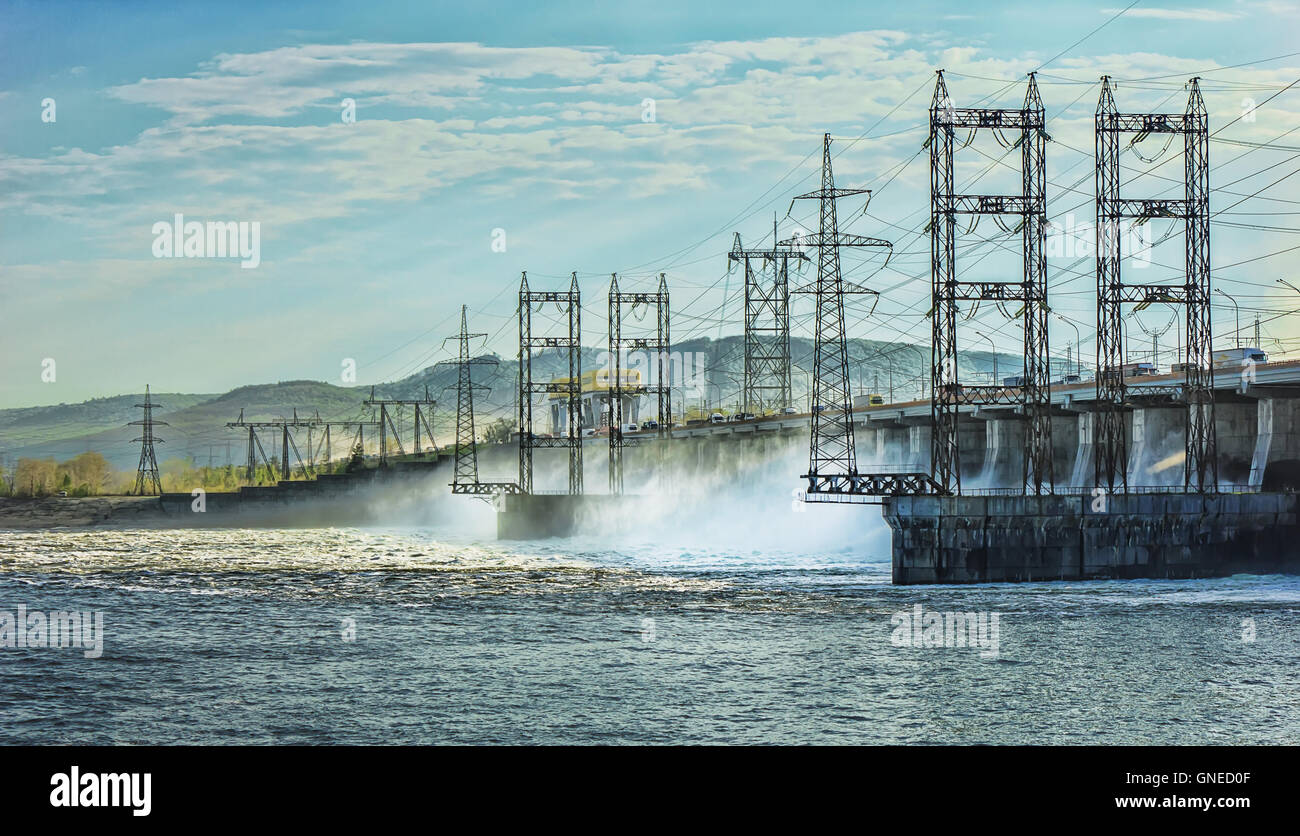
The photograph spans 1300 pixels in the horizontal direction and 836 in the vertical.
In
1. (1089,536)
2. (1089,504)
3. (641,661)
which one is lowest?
(641,661)

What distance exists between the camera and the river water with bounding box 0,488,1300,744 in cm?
3422

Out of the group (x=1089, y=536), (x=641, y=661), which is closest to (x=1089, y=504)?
(x=1089, y=536)

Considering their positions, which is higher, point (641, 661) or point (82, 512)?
point (641, 661)

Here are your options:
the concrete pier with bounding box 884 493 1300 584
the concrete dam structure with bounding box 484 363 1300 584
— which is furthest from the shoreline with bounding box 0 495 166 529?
the concrete pier with bounding box 884 493 1300 584

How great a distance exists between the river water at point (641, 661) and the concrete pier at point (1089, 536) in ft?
5.21

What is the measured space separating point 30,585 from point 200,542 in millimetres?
51198

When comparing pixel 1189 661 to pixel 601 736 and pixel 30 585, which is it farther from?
pixel 30 585

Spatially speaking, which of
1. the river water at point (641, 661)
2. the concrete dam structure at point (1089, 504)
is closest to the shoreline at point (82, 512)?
the concrete dam structure at point (1089, 504)

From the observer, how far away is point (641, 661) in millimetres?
44406

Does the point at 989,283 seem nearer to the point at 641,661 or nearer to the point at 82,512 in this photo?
the point at 641,661

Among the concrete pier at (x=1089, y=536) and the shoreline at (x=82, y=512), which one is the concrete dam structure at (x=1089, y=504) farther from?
the shoreline at (x=82, y=512)

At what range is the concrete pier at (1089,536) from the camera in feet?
215

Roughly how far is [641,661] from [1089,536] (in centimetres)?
3263
